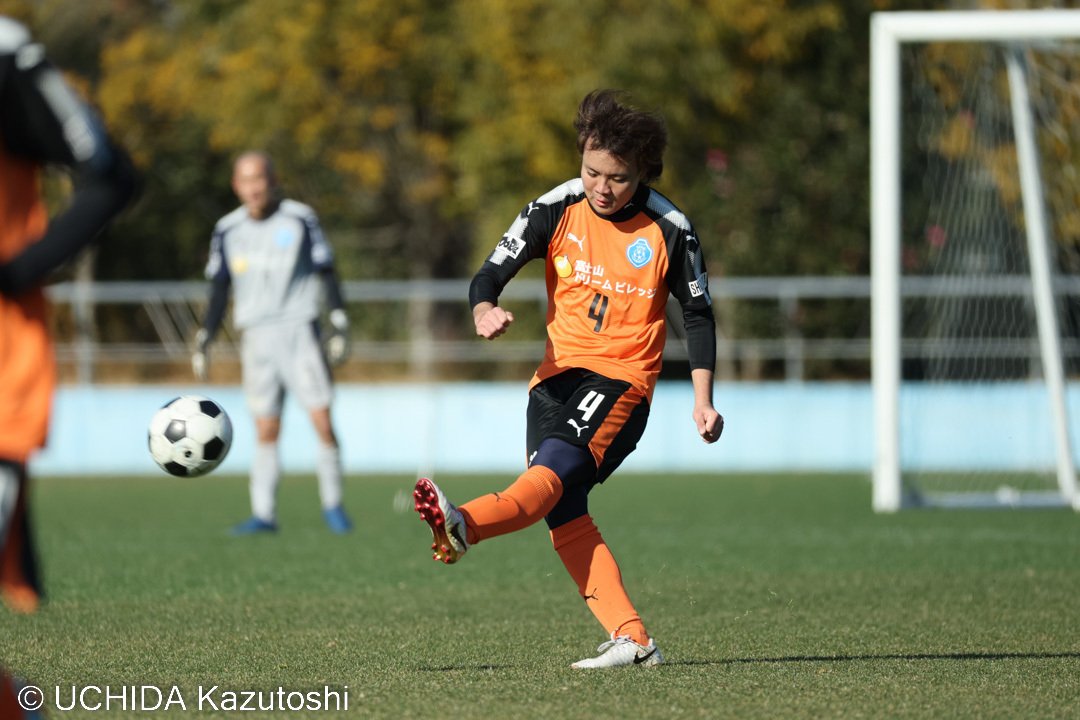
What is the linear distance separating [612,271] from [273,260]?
550cm

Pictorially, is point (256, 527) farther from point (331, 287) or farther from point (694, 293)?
point (694, 293)

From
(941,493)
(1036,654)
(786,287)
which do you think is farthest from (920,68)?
(1036,654)

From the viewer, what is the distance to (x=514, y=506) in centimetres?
504

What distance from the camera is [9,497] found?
341 centimetres

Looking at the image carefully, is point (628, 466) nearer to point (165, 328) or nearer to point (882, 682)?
point (165, 328)

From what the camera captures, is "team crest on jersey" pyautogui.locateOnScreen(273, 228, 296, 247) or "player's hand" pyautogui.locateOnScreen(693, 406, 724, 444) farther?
"team crest on jersey" pyautogui.locateOnScreen(273, 228, 296, 247)

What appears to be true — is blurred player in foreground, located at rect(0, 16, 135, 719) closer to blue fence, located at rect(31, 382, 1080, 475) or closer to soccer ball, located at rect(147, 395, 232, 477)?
soccer ball, located at rect(147, 395, 232, 477)

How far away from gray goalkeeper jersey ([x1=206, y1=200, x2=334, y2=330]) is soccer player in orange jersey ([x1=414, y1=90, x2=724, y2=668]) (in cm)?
A: 523

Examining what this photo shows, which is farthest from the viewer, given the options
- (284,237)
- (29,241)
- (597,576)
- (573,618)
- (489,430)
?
(489,430)

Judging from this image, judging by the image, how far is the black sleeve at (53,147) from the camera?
346 cm

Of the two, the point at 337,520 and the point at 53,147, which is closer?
the point at 53,147

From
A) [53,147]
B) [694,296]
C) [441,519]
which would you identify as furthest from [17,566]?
[694,296]

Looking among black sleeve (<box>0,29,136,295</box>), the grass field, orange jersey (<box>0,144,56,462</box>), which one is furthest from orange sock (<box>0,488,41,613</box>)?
the grass field

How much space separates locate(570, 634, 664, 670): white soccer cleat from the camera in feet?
17.5
